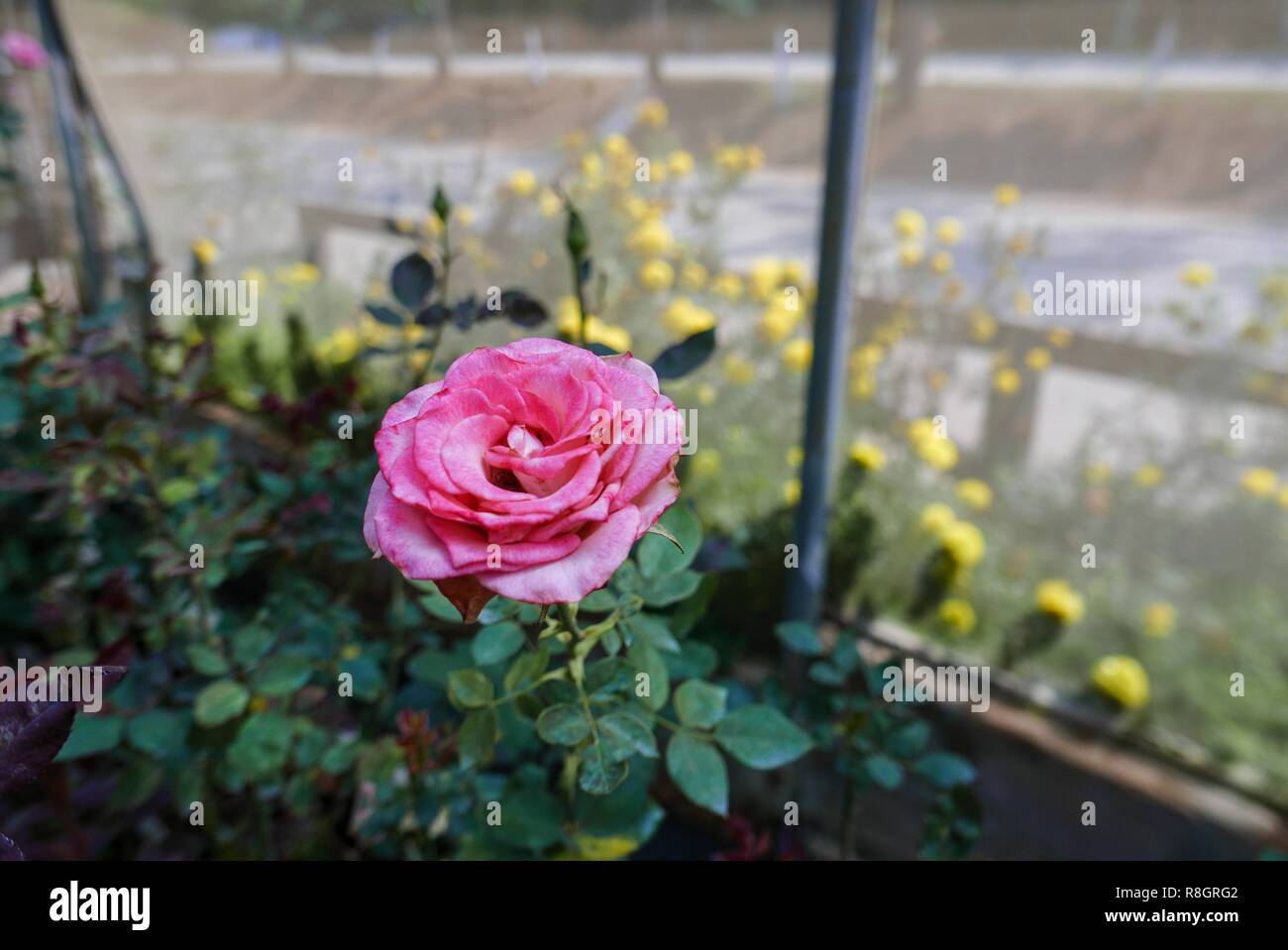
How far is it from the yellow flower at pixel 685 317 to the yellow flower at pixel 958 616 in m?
0.73

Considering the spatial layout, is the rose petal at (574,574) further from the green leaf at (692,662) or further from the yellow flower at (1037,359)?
the yellow flower at (1037,359)

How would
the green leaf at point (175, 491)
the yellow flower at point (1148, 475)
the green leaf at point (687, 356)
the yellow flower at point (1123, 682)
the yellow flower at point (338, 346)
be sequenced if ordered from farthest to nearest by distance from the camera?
the yellow flower at point (338, 346), the yellow flower at point (1148, 475), the yellow flower at point (1123, 682), the green leaf at point (175, 491), the green leaf at point (687, 356)

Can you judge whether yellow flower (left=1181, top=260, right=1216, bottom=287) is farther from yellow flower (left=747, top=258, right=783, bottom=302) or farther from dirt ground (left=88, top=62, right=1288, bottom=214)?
yellow flower (left=747, top=258, right=783, bottom=302)

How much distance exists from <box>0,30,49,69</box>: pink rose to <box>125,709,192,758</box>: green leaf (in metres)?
2.59

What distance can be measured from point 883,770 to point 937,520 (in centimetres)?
78

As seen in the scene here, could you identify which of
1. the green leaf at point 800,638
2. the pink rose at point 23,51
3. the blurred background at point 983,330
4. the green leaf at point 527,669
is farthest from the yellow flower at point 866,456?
the pink rose at point 23,51

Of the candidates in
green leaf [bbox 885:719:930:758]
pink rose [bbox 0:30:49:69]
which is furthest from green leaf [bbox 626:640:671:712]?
pink rose [bbox 0:30:49:69]

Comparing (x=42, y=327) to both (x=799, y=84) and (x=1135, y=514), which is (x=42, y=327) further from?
(x=1135, y=514)

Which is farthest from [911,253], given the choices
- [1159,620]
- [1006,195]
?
[1159,620]

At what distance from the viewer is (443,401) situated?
49 cm

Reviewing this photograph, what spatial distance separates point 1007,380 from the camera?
1.66m

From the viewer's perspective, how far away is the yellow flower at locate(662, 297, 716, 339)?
1.73m

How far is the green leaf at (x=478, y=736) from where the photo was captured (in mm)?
622

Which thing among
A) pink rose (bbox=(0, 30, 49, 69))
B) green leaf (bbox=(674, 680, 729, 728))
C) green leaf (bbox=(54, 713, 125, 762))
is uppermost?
pink rose (bbox=(0, 30, 49, 69))
